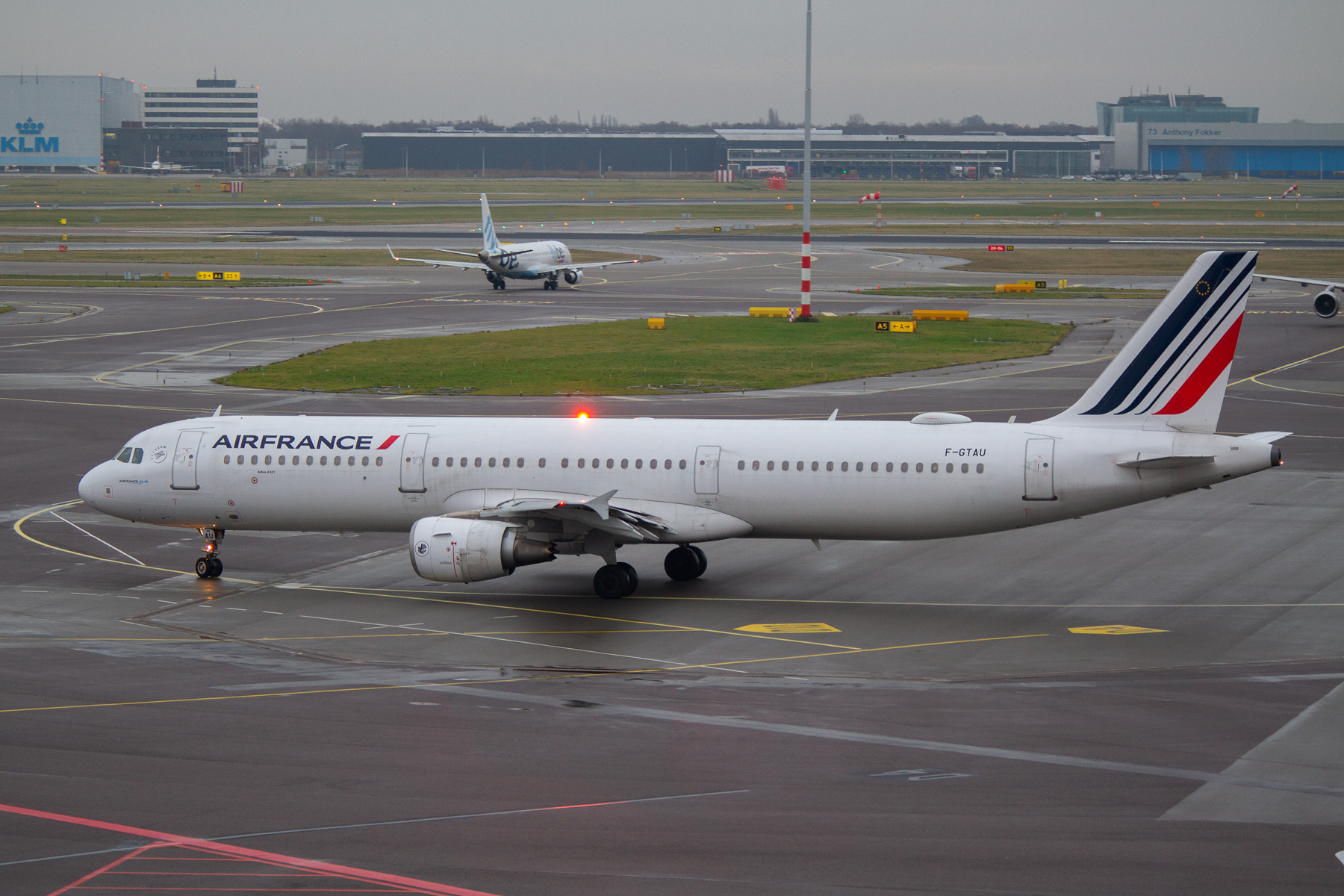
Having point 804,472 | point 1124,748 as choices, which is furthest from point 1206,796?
point 804,472

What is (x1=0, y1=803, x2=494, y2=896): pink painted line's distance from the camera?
17.3m

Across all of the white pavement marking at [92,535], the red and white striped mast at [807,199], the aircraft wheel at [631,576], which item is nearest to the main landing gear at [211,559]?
the white pavement marking at [92,535]

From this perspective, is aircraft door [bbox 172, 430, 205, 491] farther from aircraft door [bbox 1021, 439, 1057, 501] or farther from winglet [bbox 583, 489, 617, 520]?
aircraft door [bbox 1021, 439, 1057, 501]

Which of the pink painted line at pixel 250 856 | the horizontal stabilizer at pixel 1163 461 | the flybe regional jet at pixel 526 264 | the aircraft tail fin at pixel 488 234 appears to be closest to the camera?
the pink painted line at pixel 250 856

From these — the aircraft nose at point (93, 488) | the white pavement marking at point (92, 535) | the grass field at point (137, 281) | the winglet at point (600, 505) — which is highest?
the grass field at point (137, 281)

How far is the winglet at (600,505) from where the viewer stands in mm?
31922

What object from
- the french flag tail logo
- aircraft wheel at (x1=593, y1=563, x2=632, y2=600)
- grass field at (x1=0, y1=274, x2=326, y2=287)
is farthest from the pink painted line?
grass field at (x1=0, y1=274, x2=326, y2=287)

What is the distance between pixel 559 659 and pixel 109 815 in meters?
10.7

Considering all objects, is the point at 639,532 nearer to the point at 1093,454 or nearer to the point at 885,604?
the point at 885,604

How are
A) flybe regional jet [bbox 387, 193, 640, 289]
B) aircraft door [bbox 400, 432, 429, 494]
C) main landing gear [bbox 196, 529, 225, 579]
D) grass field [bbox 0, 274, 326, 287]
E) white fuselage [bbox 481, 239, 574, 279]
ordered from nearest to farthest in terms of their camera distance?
aircraft door [bbox 400, 432, 429, 494] < main landing gear [bbox 196, 529, 225, 579] < flybe regional jet [bbox 387, 193, 640, 289] < white fuselage [bbox 481, 239, 574, 279] < grass field [bbox 0, 274, 326, 287]

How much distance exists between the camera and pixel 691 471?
34094 millimetres

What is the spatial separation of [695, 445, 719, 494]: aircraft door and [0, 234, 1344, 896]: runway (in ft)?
8.97

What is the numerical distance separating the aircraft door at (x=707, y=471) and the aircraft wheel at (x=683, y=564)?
2.51 meters

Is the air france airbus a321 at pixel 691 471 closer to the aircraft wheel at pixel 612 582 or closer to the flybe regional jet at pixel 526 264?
the aircraft wheel at pixel 612 582
